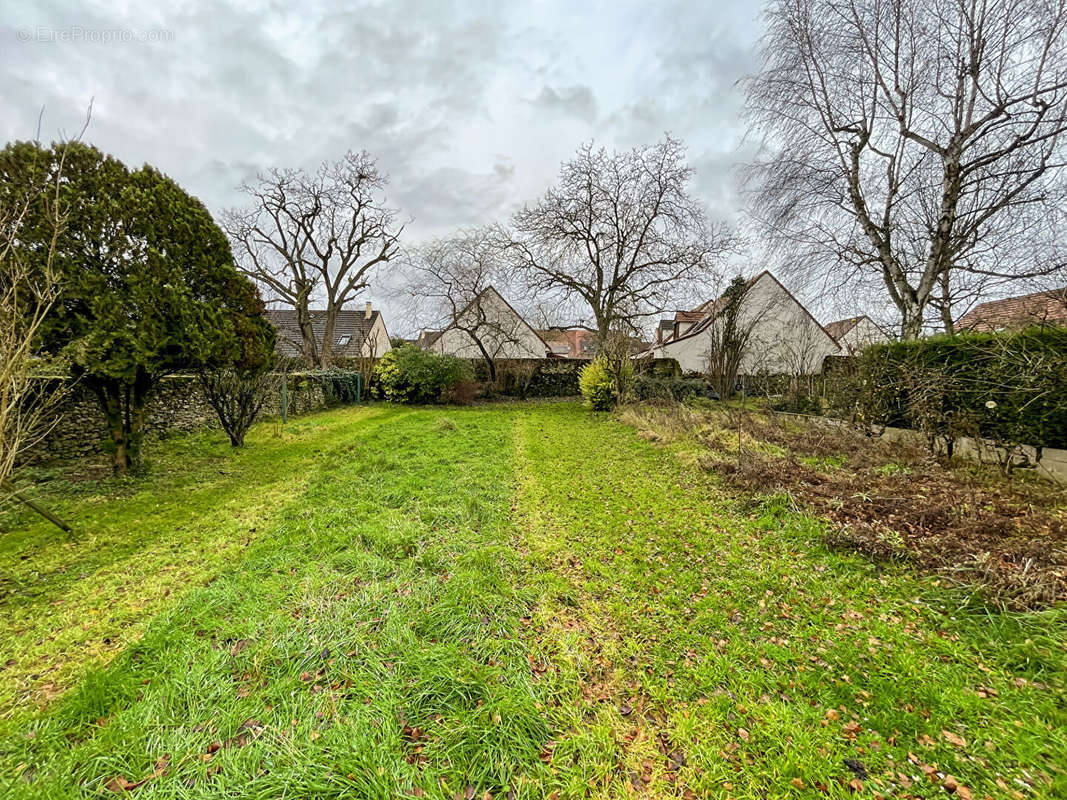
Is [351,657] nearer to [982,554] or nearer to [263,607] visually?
[263,607]

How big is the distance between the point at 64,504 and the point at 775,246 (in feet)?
51.6

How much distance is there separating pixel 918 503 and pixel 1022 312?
615 centimetres

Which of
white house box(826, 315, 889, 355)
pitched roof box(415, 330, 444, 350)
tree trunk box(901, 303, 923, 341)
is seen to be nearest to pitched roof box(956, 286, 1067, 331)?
tree trunk box(901, 303, 923, 341)

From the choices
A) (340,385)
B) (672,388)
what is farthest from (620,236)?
(340,385)

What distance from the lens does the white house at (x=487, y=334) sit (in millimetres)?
17812

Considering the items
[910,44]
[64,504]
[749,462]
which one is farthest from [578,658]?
[910,44]

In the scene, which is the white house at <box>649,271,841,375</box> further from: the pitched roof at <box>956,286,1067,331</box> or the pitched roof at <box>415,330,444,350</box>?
the pitched roof at <box>415,330,444,350</box>

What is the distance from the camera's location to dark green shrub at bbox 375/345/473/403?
1605 centimetres

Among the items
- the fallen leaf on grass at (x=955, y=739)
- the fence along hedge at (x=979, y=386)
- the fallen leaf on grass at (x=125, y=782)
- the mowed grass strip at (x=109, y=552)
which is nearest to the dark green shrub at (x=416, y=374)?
the mowed grass strip at (x=109, y=552)

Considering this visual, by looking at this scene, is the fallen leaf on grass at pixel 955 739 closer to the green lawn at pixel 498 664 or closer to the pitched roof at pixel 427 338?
the green lawn at pixel 498 664

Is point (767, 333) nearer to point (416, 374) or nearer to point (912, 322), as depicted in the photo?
point (912, 322)

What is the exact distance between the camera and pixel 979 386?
6.36 metres

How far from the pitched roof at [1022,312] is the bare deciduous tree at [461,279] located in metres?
14.7

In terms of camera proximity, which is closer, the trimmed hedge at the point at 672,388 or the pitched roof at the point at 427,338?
the trimmed hedge at the point at 672,388
